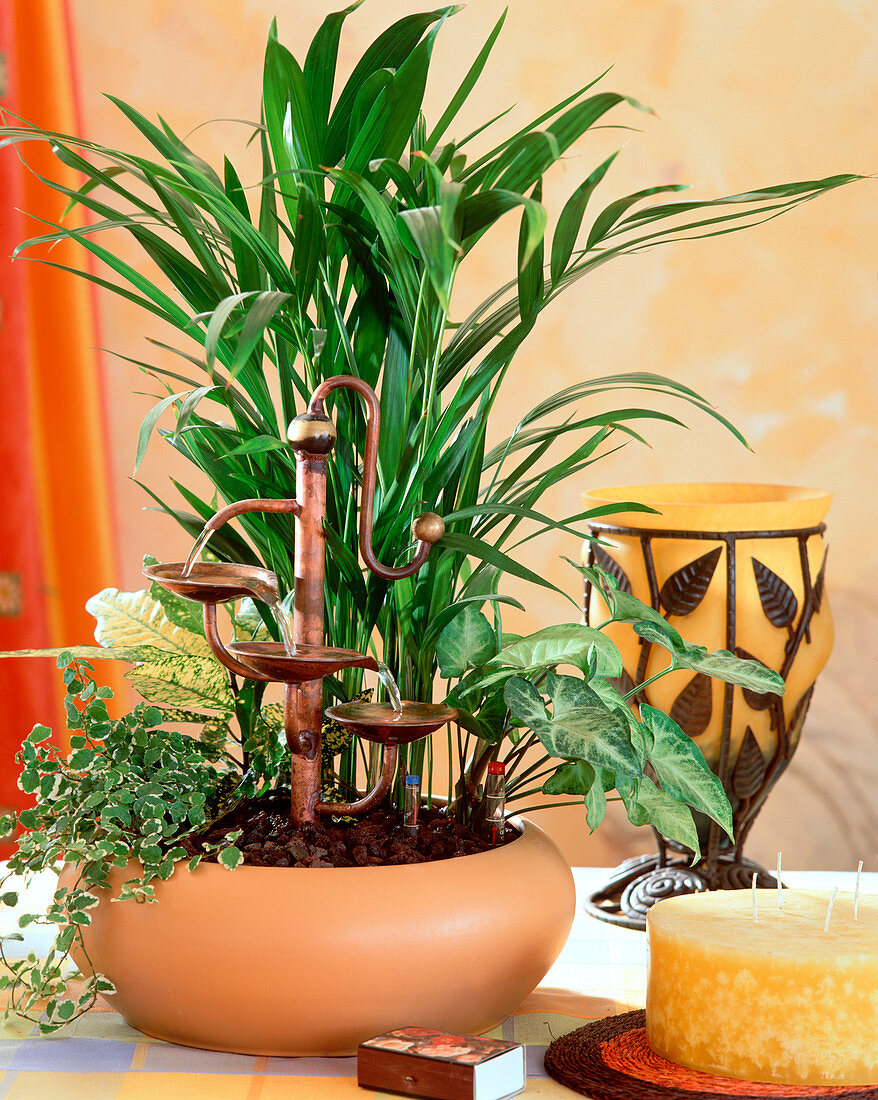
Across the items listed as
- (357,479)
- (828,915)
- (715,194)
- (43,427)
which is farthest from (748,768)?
(43,427)

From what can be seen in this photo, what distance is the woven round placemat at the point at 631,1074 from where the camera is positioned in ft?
2.12

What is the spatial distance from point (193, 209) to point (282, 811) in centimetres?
44

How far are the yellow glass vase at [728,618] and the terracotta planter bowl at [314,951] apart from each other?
349 millimetres

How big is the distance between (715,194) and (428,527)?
1.37m

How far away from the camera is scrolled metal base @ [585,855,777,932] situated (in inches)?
41.0

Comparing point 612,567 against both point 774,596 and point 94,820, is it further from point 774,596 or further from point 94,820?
point 94,820

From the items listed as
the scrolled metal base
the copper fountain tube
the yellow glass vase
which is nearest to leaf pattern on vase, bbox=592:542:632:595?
Answer: the yellow glass vase

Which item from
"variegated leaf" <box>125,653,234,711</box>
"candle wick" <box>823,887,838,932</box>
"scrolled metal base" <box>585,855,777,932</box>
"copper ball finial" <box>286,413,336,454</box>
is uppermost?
"copper ball finial" <box>286,413,336,454</box>

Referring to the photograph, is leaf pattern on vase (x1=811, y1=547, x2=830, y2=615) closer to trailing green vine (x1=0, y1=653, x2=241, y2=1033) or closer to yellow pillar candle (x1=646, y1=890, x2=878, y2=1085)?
yellow pillar candle (x1=646, y1=890, x2=878, y2=1085)

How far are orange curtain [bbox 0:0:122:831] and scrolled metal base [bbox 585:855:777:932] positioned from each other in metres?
1.06

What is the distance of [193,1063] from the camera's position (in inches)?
28.7

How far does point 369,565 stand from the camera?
2.50 feet

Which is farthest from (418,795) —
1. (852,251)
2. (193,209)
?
(852,251)

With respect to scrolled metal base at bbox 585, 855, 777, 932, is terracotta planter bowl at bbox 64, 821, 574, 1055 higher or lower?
higher
